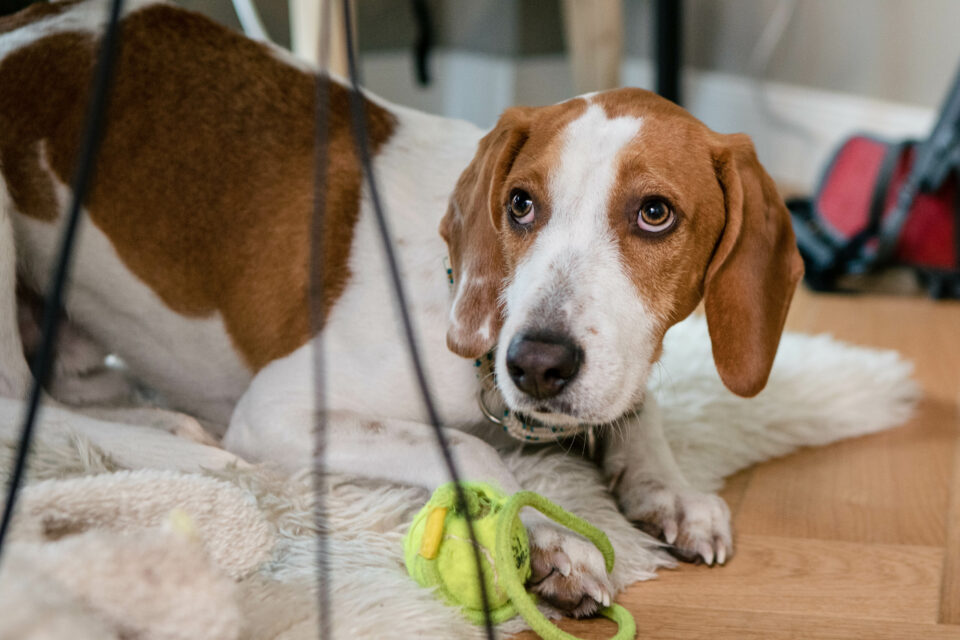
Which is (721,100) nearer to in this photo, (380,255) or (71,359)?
(380,255)

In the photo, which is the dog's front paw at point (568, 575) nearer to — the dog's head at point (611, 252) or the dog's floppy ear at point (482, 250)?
the dog's head at point (611, 252)

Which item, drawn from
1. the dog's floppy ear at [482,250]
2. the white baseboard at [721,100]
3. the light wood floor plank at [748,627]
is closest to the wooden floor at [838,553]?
the light wood floor plank at [748,627]

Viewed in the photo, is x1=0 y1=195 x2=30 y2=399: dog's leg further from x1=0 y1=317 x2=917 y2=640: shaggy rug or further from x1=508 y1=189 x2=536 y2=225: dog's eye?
x1=508 y1=189 x2=536 y2=225: dog's eye

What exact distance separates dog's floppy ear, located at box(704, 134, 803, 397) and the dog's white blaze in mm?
154

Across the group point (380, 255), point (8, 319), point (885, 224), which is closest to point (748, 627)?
point (380, 255)

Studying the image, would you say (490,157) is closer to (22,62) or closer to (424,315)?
(424,315)

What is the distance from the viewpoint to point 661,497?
1640 mm

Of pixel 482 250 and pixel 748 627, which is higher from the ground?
pixel 482 250

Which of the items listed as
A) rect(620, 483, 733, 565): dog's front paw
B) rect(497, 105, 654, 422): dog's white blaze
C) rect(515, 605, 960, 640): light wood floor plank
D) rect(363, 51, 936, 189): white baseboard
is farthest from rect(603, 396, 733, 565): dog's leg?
rect(363, 51, 936, 189): white baseboard

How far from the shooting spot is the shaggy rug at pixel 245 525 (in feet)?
3.12

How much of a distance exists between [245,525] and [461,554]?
300 mm

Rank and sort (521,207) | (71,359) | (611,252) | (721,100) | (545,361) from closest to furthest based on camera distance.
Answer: (545,361) < (611,252) < (521,207) < (71,359) < (721,100)

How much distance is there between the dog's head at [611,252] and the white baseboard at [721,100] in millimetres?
3025

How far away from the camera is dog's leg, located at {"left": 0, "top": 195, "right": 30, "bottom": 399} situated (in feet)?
5.81
